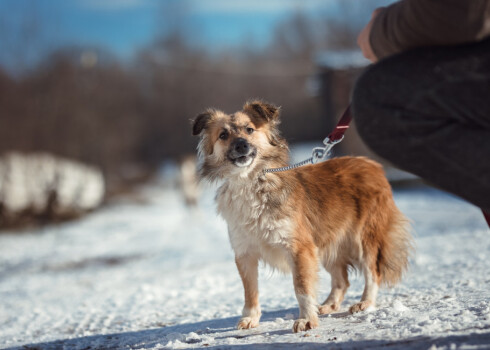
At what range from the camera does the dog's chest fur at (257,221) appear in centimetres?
299

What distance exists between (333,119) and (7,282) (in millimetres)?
10407

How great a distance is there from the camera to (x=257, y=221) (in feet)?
9.91

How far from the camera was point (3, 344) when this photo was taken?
3.59 metres

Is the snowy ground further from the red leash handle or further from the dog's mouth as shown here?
the red leash handle

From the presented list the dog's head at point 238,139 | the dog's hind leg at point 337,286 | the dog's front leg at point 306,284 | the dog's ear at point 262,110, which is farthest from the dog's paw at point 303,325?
the dog's ear at point 262,110

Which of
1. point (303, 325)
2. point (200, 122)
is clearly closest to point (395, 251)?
point (303, 325)

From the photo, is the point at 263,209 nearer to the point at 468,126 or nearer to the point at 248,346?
the point at 248,346

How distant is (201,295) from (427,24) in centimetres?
363

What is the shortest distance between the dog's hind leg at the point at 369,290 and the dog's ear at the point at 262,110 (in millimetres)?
1343

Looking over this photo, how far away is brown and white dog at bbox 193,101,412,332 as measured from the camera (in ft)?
9.89

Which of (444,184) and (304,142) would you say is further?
(304,142)

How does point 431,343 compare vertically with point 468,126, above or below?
below

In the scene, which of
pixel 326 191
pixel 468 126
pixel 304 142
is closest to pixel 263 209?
pixel 326 191

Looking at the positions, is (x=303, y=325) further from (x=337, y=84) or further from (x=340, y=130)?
(x=337, y=84)
